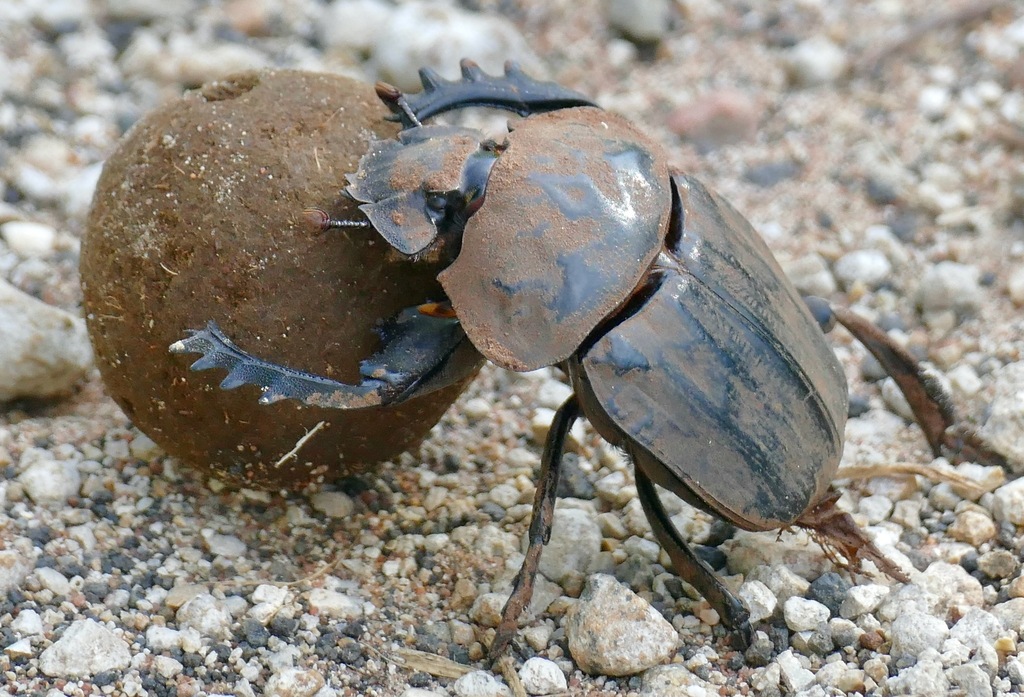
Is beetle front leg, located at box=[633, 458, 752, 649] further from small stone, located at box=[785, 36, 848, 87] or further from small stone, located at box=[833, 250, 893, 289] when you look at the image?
small stone, located at box=[785, 36, 848, 87]

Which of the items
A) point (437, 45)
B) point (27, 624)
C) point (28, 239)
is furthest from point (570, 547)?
point (437, 45)

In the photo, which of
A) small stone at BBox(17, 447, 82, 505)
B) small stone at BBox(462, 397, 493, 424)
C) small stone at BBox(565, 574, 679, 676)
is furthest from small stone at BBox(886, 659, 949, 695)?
small stone at BBox(17, 447, 82, 505)

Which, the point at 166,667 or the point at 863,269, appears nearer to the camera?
the point at 166,667

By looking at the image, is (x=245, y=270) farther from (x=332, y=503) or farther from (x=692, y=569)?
(x=692, y=569)

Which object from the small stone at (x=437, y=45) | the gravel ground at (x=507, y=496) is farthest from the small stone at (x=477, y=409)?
the small stone at (x=437, y=45)

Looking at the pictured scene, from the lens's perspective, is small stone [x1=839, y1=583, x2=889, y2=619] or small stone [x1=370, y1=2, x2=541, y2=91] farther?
small stone [x1=370, y1=2, x2=541, y2=91]
